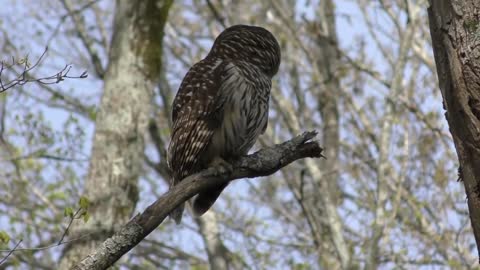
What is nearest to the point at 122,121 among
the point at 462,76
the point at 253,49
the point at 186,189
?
the point at 253,49

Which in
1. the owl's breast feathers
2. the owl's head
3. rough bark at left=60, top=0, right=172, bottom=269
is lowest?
the owl's breast feathers

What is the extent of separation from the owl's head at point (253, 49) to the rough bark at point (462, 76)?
1.95m

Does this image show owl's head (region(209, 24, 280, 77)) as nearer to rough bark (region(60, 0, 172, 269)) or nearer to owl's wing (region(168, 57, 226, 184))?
owl's wing (region(168, 57, 226, 184))

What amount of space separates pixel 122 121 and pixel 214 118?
2.23 meters

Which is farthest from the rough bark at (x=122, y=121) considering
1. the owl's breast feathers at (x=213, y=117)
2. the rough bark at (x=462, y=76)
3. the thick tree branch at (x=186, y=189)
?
the rough bark at (x=462, y=76)

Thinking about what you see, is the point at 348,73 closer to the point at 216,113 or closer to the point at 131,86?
the point at 131,86

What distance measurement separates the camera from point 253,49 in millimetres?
5656

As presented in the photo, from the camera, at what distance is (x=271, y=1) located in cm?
1348

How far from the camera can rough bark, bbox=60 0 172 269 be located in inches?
269

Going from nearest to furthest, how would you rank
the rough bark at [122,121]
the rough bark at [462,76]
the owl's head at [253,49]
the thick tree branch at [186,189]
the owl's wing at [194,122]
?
the rough bark at [462,76]
the thick tree branch at [186,189]
the owl's wing at [194,122]
the owl's head at [253,49]
the rough bark at [122,121]

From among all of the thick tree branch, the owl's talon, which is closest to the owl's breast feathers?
the owl's talon

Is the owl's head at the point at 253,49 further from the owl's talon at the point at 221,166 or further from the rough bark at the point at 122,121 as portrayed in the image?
the rough bark at the point at 122,121

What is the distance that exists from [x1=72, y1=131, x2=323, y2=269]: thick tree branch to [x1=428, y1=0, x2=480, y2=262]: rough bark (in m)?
1.05

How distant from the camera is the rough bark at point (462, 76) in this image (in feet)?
11.9
